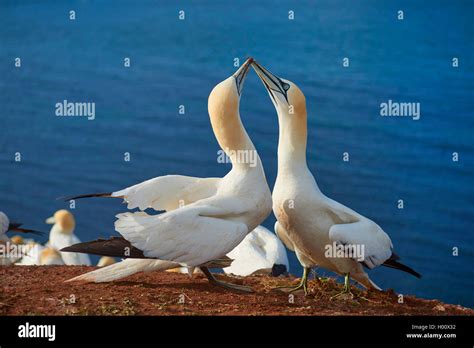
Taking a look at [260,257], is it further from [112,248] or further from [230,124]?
[112,248]

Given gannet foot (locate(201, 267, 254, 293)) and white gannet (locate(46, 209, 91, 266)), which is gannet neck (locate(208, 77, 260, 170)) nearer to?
gannet foot (locate(201, 267, 254, 293))

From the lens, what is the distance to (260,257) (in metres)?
8.78

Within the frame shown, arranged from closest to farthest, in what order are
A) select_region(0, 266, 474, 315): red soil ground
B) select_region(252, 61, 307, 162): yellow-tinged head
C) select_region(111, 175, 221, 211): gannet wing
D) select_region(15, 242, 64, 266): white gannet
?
1. select_region(0, 266, 474, 315): red soil ground
2. select_region(111, 175, 221, 211): gannet wing
3. select_region(252, 61, 307, 162): yellow-tinged head
4. select_region(15, 242, 64, 266): white gannet

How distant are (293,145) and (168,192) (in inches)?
39.9

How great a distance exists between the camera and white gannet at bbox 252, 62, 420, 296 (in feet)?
23.1

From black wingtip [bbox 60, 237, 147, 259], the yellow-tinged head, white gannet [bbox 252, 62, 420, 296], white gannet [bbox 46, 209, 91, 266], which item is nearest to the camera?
black wingtip [bbox 60, 237, 147, 259]

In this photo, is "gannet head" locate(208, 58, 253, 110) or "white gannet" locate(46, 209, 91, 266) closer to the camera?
"gannet head" locate(208, 58, 253, 110)

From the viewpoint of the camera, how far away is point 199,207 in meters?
7.00

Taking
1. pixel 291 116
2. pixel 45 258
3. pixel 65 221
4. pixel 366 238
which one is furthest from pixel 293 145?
pixel 65 221

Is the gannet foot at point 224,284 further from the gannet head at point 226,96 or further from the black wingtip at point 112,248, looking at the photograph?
the gannet head at point 226,96

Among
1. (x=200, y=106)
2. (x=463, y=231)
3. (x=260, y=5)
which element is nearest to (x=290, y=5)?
(x=260, y=5)

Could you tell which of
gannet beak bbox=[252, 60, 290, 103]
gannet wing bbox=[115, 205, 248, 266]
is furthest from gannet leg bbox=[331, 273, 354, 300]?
gannet beak bbox=[252, 60, 290, 103]

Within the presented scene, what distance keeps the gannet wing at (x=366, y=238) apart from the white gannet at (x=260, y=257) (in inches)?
58.0
